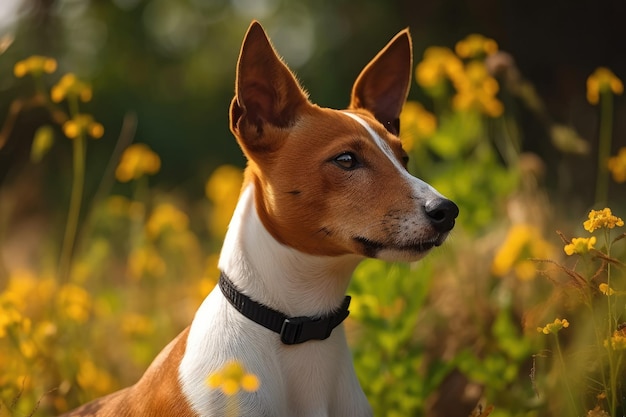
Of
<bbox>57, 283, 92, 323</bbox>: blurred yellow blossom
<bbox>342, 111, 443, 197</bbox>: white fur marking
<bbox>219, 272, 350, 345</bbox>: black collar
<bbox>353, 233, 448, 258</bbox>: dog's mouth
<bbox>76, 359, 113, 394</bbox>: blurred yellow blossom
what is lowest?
<bbox>76, 359, 113, 394</bbox>: blurred yellow blossom

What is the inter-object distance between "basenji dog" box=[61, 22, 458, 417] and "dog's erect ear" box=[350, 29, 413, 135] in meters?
0.44

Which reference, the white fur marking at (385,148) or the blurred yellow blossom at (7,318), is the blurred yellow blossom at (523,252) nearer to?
the white fur marking at (385,148)

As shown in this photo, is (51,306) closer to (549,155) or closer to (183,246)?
(183,246)

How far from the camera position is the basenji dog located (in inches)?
110

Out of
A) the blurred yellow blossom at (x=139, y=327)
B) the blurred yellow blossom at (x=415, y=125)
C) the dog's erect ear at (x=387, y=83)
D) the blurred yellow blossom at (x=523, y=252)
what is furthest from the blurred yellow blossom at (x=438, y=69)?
the blurred yellow blossom at (x=139, y=327)

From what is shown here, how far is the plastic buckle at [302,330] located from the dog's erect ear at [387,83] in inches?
39.7

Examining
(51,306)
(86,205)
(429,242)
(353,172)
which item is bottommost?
(86,205)

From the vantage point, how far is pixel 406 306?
13.9 ft

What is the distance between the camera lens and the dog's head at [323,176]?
9.28ft

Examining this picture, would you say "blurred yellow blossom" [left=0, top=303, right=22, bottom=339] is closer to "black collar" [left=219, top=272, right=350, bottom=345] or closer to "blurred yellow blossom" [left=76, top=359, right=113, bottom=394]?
"blurred yellow blossom" [left=76, top=359, right=113, bottom=394]

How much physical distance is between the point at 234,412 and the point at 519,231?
90.0 inches

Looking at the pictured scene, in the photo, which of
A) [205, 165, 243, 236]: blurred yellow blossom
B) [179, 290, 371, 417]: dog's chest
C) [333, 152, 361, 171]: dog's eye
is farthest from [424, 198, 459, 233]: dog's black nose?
[205, 165, 243, 236]: blurred yellow blossom

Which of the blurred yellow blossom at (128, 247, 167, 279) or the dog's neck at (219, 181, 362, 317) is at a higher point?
the dog's neck at (219, 181, 362, 317)

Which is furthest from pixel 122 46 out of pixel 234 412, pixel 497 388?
pixel 234 412
